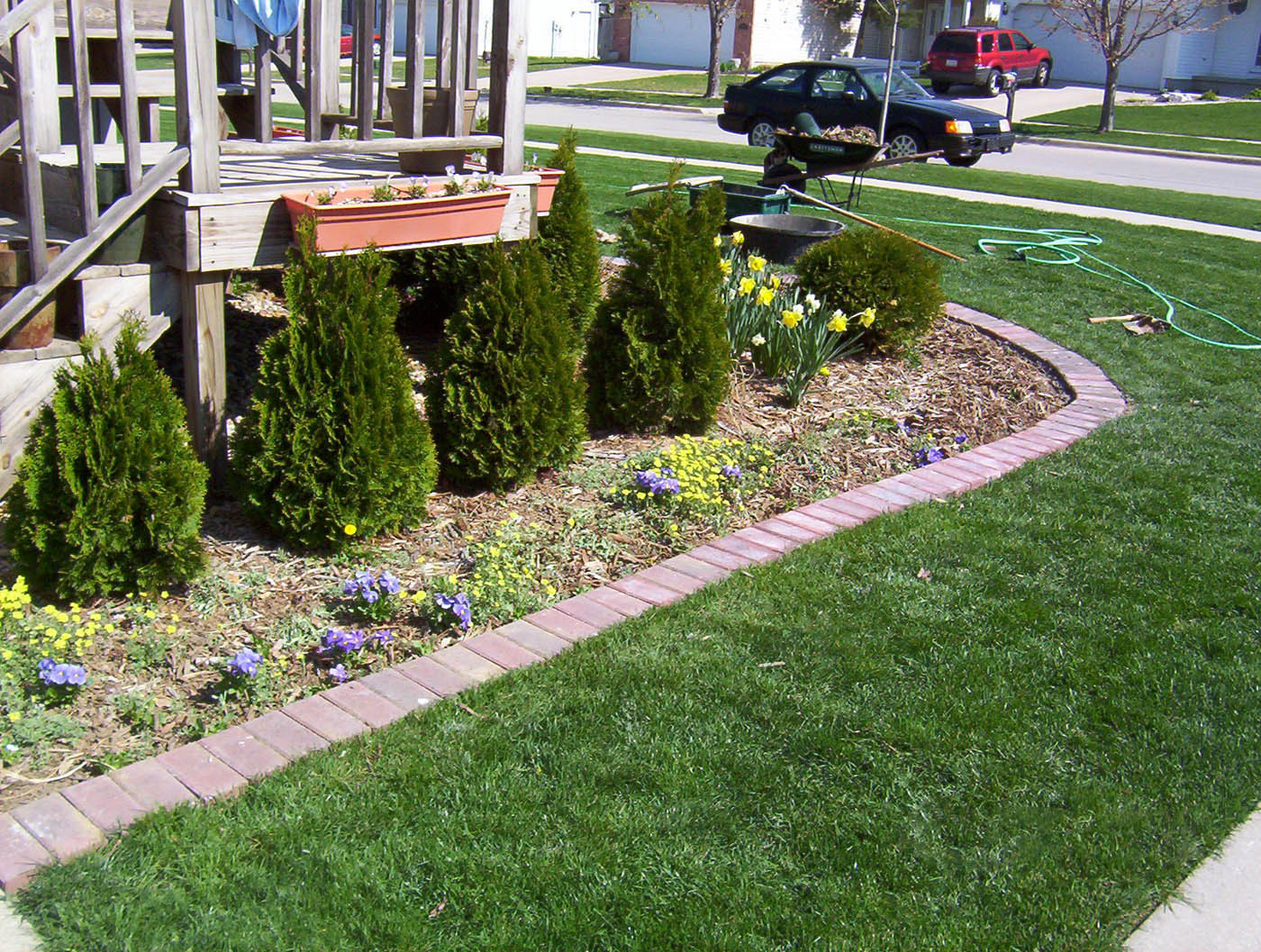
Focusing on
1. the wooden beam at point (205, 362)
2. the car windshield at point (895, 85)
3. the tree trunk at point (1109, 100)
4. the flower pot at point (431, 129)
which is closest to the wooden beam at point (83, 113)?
the wooden beam at point (205, 362)

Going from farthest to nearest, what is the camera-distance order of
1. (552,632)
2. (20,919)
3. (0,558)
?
(0,558) → (552,632) → (20,919)

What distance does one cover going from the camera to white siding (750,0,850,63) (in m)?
44.1

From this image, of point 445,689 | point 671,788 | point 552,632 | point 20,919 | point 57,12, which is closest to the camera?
point 20,919

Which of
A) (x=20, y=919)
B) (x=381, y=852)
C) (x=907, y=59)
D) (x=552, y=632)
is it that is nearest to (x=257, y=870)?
(x=381, y=852)

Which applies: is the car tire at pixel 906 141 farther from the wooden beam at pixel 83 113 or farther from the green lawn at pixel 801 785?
the wooden beam at pixel 83 113

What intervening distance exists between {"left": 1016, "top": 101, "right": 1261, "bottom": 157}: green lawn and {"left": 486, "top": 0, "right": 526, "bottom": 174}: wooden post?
870 inches

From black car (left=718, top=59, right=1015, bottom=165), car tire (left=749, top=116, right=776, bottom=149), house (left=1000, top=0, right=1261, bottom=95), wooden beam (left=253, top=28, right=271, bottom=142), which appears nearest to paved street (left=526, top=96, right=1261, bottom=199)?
black car (left=718, top=59, right=1015, bottom=165)

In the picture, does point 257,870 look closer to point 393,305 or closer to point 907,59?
point 393,305

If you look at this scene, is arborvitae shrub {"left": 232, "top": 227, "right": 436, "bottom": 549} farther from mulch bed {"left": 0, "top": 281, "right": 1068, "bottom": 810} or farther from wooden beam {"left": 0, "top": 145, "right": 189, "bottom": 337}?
wooden beam {"left": 0, "top": 145, "right": 189, "bottom": 337}

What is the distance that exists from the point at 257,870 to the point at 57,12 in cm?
484

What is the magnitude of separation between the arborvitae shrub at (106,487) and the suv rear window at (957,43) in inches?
1355

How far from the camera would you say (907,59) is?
4962 centimetres

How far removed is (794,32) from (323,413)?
149 ft

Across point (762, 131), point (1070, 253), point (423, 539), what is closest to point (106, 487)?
point (423, 539)
